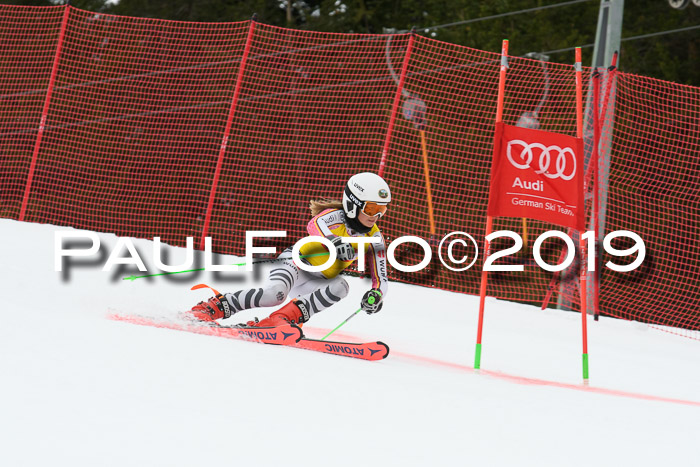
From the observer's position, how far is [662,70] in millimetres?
20359

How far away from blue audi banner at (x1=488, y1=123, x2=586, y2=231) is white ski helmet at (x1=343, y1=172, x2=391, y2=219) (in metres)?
0.78

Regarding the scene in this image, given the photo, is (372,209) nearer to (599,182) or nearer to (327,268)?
(327,268)

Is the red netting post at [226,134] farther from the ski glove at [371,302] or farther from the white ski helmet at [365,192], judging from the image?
the ski glove at [371,302]

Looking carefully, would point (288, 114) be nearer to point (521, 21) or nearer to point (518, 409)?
point (521, 21)

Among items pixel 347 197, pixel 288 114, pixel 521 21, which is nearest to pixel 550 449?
pixel 347 197

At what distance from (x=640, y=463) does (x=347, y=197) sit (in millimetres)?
3000

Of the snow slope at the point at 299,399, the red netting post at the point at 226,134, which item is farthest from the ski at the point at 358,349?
the red netting post at the point at 226,134

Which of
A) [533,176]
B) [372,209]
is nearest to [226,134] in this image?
[372,209]

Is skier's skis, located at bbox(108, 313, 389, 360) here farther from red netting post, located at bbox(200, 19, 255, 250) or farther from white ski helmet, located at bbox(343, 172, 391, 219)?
red netting post, located at bbox(200, 19, 255, 250)

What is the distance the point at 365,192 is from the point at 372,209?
14 cm

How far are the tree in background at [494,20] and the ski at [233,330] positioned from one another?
633 inches

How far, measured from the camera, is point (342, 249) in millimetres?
6871

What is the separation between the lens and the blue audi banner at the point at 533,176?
21.9ft

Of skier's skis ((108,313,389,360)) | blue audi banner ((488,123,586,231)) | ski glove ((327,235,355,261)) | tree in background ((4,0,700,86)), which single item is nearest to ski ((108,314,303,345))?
skier's skis ((108,313,389,360))
